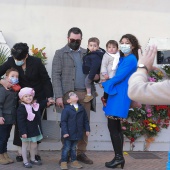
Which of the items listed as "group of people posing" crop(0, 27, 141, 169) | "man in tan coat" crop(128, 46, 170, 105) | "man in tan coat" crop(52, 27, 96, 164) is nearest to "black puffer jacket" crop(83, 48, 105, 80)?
"group of people posing" crop(0, 27, 141, 169)

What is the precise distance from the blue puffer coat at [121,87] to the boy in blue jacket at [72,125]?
0.44 metres

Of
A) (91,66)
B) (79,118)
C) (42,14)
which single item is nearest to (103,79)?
(91,66)

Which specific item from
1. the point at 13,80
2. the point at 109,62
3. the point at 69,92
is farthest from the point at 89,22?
the point at 13,80

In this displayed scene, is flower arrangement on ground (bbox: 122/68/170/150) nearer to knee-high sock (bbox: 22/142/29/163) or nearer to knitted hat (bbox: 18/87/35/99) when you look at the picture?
knee-high sock (bbox: 22/142/29/163)

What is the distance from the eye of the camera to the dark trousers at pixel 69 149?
5755 mm

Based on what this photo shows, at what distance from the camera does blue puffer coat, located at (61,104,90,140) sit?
18.6 ft

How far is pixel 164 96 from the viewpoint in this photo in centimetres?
216

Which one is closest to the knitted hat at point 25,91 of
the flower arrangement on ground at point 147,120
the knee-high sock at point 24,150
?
the knee-high sock at point 24,150

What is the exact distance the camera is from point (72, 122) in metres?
5.68

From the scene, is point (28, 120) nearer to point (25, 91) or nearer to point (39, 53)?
point (25, 91)

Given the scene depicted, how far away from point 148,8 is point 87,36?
1.24 metres

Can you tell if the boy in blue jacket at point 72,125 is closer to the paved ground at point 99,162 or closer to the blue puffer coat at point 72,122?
the blue puffer coat at point 72,122

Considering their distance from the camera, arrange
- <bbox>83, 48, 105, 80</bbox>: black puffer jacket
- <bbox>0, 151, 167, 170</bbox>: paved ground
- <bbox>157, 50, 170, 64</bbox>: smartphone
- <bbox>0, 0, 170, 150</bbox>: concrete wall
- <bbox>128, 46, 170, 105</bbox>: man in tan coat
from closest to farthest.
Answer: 1. <bbox>128, 46, 170, 105</bbox>: man in tan coat
2. <bbox>83, 48, 105, 80</bbox>: black puffer jacket
3. <bbox>0, 151, 167, 170</bbox>: paved ground
4. <bbox>0, 0, 170, 150</bbox>: concrete wall
5. <bbox>157, 50, 170, 64</bbox>: smartphone

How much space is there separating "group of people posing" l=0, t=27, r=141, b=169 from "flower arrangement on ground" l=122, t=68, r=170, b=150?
1.07 meters
